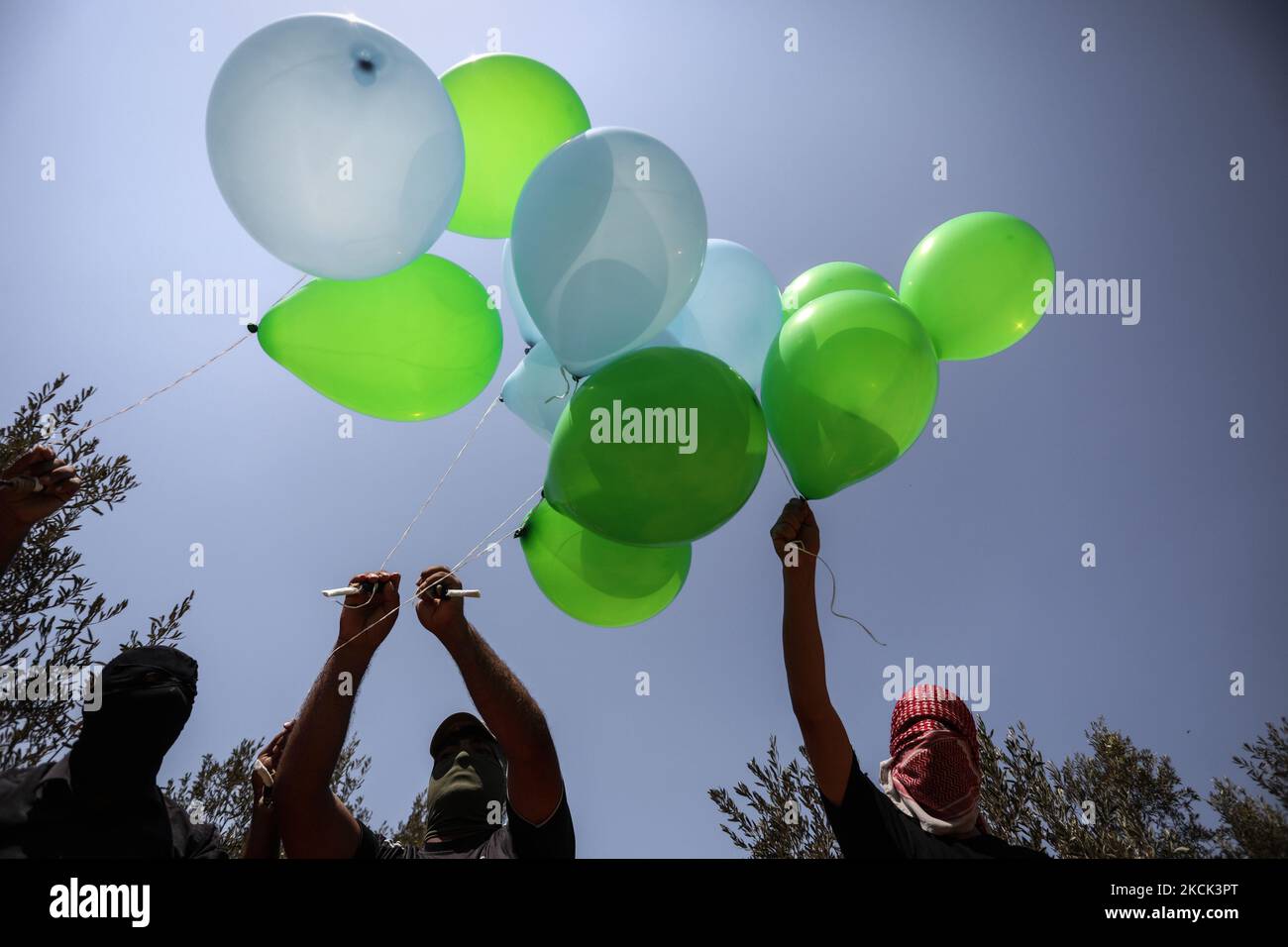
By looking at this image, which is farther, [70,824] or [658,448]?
[70,824]

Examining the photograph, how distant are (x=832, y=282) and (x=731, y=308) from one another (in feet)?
1.33

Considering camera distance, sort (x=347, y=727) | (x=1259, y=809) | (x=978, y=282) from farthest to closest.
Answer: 1. (x=1259, y=809)
2. (x=978, y=282)
3. (x=347, y=727)

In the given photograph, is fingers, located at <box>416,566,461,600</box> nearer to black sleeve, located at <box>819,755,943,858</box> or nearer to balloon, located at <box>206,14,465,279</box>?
balloon, located at <box>206,14,465,279</box>

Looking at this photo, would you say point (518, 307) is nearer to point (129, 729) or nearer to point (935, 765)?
point (129, 729)

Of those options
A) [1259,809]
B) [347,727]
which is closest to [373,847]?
[347,727]

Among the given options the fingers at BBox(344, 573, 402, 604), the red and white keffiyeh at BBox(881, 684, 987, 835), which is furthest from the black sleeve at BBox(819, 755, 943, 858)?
the fingers at BBox(344, 573, 402, 604)

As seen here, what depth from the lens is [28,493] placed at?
243 centimetres

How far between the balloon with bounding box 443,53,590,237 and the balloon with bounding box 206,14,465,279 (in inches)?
16.1

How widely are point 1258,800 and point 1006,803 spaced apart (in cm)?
219

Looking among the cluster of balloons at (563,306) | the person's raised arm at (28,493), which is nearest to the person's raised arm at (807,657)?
the cluster of balloons at (563,306)

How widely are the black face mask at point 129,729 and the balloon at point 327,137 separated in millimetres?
1496

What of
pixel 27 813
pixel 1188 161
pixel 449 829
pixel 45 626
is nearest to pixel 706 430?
pixel 449 829

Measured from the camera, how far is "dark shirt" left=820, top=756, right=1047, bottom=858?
6.79 ft
